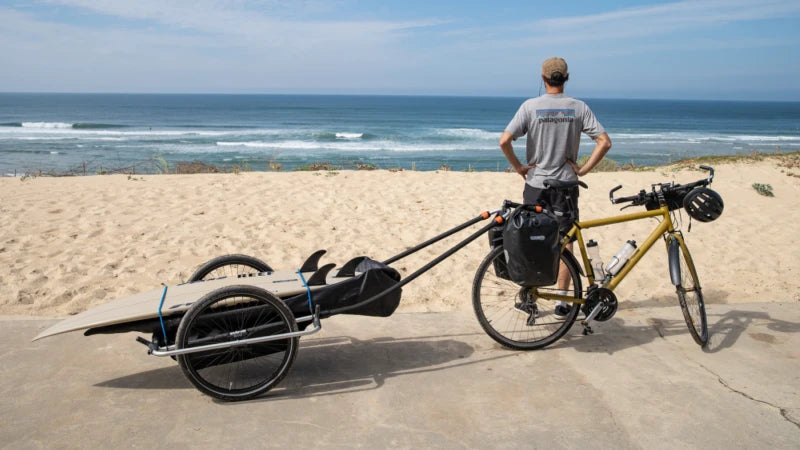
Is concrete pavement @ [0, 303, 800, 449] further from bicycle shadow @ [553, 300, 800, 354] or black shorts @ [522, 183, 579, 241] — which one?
black shorts @ [522, 183, 579, 241]

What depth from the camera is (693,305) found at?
4.31m

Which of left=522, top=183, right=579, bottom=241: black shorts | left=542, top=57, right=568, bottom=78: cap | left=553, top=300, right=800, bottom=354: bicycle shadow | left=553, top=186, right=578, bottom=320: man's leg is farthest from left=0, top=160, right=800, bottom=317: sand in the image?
left=542, top=57, right=568, bottom=78: cap

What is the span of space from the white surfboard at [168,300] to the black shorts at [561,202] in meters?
1.57

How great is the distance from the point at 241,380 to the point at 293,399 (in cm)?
46

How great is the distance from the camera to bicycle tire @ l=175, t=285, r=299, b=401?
10.7 feet

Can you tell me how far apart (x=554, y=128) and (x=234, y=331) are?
258 centimetres

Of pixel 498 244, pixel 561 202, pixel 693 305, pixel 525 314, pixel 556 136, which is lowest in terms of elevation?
pixel 525 314

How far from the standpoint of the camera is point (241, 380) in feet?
12.1

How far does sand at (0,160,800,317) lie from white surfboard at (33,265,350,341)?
1.65 m

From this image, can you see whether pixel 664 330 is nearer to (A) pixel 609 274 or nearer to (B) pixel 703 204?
(A) pixel 609 274

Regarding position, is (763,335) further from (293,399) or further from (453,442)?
(293,399)

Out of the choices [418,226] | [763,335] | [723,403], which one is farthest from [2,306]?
[763,335]

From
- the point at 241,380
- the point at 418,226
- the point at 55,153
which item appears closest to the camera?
the point at 241,380

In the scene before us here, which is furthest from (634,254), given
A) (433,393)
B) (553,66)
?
(433,393)
